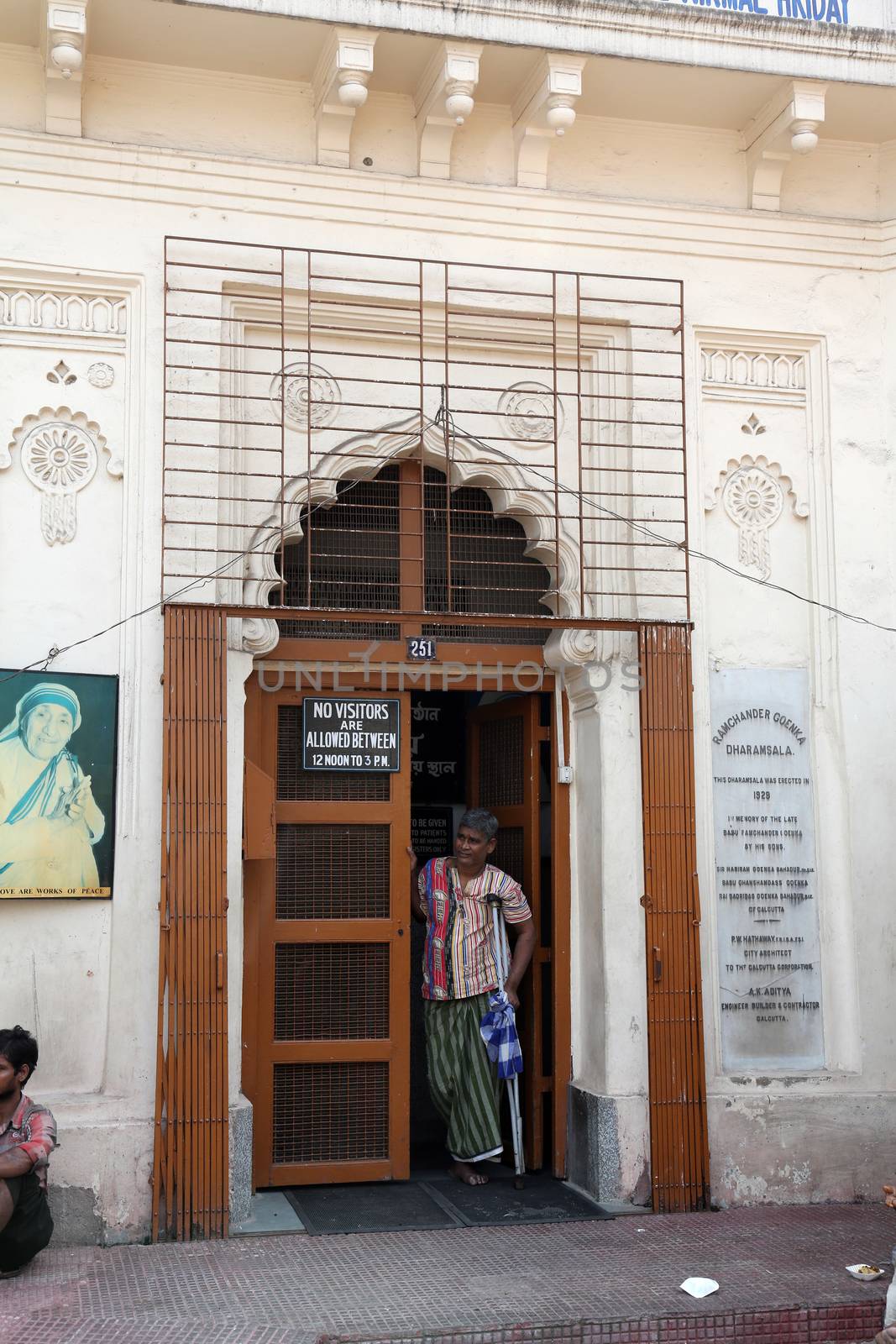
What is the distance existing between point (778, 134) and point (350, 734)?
364 centimetres

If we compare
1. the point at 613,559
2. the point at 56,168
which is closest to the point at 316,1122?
the point at 613,559

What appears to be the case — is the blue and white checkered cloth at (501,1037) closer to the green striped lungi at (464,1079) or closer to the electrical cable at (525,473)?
the green striped lungi at (464,1079)

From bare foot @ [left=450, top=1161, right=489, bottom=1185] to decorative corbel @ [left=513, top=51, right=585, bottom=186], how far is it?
4.81m

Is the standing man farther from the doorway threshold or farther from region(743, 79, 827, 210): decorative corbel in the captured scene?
region(743, 79, 827, 210): decorative corbel

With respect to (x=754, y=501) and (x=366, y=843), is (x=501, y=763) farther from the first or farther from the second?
(x=754, y=501)

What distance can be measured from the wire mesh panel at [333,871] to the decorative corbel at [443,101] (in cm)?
322

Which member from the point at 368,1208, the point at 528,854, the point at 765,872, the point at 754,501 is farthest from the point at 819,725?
the point at 368,1208

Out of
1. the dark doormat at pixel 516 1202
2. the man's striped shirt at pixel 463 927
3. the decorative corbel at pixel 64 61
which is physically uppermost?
the decorative corbel at pixel 64 61

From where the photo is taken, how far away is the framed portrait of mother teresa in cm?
580

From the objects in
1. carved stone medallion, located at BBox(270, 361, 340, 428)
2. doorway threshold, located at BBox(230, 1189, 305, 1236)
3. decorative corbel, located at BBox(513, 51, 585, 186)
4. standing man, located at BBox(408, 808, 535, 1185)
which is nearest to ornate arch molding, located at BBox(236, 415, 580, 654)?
carved stone medallion, located at BBox(270, 361, 340, 428)

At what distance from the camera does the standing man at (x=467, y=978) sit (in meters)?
6.64

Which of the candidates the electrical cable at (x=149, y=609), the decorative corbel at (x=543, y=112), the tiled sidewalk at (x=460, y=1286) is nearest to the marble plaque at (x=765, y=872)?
the tiled sidewalk at (x=460, y=1286)

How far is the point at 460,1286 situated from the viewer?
5168 mm

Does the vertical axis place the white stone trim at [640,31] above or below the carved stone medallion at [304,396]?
above
